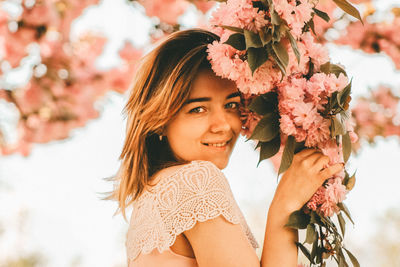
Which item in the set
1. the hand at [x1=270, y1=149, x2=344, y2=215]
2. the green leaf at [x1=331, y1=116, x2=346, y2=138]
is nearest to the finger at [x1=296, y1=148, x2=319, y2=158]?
the hand at [x1=270, y1=149, x2=344, y2=215]

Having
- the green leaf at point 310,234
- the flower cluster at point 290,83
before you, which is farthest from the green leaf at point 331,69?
the green leaf at point 310,234

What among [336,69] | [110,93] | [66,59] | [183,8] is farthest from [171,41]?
[110,93]

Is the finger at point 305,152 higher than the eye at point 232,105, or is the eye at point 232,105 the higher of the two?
the eye at point 232,105

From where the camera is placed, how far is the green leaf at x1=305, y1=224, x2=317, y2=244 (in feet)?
4.02

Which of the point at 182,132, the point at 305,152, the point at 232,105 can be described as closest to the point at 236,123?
the point at 232,105

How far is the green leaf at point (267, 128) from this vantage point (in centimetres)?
127

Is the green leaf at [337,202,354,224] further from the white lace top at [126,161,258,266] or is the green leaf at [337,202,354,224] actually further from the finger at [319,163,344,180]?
the white lace top at [126,161,258,266]

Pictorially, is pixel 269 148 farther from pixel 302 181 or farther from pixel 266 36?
pixel 266 36

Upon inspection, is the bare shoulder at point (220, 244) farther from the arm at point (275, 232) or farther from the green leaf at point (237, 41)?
the green leaf at point (237, 41)

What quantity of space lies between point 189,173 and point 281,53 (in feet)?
1.38

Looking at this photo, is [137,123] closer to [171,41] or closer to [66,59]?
[171,41]

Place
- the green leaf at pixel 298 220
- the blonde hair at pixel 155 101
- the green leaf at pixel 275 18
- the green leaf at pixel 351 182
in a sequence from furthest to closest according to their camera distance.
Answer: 1. the blonde hair at pixel 155 101
2. the green leaf at pixel 351 182
3. the green leaf at pixel 298 220
4. the green leaf at pixel 275 18

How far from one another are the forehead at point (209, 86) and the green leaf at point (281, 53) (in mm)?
347

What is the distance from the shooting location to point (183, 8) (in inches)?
115
